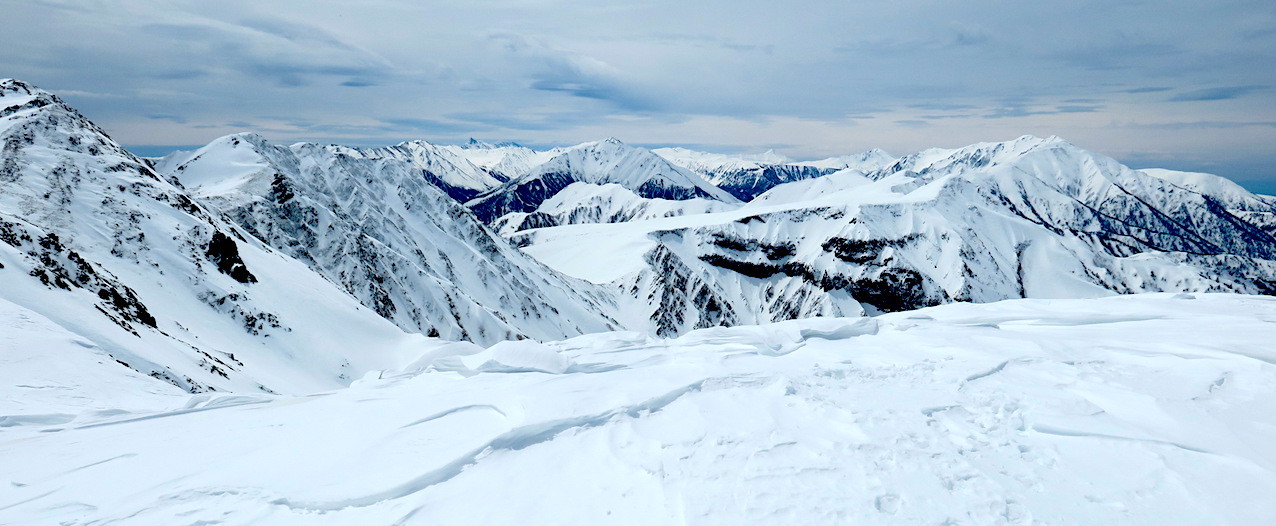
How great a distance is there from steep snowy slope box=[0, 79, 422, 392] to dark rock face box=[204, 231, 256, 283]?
0.35ft

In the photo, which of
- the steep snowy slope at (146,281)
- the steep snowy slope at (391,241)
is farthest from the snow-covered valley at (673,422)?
the steep snowy slope at (391,241)

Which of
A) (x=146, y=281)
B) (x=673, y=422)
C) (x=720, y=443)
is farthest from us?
(x=146, y=281)

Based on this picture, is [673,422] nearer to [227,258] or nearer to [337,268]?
[227,258]

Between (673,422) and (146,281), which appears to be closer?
(673,422)

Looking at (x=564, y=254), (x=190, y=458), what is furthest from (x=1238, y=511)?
(x=564, y=254)

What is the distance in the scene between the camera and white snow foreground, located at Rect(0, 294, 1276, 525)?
6.62 m

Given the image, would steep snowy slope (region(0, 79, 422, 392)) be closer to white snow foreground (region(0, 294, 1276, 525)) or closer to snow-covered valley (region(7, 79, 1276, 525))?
snow-covered valley (region(7, 79, 1276, 525))

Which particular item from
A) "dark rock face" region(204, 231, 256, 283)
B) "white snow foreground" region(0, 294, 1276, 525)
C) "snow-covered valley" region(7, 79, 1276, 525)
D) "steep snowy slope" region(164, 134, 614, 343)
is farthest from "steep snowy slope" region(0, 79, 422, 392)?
"steep snowy slope" region(164, 134, 614, 343)

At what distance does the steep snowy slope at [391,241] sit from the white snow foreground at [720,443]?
6411 cm

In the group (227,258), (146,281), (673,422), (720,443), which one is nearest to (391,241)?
(227,258)

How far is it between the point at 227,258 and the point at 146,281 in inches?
280

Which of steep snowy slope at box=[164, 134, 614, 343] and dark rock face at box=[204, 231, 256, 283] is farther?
steep snowy slope at box=[164, 134, 614, 343]

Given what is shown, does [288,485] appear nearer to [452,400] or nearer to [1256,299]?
[452,400]

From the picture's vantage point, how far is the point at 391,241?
10588 centimetres
